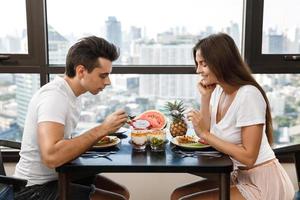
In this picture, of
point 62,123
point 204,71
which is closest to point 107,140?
point 62,123

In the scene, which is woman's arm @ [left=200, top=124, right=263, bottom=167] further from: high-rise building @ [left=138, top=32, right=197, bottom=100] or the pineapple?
high-rise building @ [left=138, top=32, right=197, bottom=100]

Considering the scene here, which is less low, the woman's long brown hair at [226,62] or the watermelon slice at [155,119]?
the woman's long brown hair at [226,62]

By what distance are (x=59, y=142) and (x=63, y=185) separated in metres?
0.17

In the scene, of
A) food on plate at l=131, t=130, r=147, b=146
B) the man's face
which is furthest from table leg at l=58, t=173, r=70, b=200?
the man's face

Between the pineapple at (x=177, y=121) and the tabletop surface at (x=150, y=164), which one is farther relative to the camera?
the pineapple at (x=177, y=121)

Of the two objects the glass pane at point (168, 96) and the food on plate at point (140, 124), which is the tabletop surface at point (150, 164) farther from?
the glass pane at point (168, 96)

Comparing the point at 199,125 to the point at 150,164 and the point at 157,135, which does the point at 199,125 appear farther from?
the point at 150,164

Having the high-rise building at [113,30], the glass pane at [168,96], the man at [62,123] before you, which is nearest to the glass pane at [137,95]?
the glass pane at [168,96]

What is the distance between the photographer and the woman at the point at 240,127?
1650 millimetres

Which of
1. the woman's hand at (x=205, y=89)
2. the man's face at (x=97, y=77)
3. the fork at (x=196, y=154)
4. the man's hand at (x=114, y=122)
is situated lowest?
the fork at (x=196, y=154)

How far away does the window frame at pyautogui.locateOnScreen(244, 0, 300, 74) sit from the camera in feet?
8.21

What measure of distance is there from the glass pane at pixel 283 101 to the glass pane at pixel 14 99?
154cm

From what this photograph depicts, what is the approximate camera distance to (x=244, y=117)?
1.67m

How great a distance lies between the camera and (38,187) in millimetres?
1684
